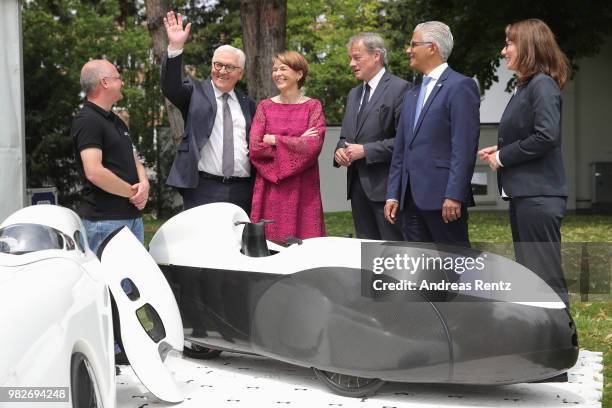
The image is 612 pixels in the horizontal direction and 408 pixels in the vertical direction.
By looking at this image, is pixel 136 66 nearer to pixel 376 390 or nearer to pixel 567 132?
pixel 567 132

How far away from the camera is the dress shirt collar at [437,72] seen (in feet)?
17.5

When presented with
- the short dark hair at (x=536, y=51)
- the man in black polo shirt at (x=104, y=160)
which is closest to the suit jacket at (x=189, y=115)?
the man in black polo shirt at (x=104, y=160)

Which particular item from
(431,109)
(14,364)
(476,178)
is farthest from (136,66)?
(14,364)

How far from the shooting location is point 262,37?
11.2 m

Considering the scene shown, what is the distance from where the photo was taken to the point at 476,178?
71.4 feet

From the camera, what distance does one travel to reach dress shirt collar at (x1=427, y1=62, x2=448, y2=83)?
5.32 metres

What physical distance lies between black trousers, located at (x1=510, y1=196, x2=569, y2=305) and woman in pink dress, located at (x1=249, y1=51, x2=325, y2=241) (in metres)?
1.45

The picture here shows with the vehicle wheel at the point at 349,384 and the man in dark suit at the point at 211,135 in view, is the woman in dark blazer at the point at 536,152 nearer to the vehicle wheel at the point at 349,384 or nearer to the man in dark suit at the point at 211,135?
the vehicle wheel at the point at 349,384

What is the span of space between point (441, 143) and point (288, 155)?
41.5 inches

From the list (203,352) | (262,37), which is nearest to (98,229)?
(203,352)

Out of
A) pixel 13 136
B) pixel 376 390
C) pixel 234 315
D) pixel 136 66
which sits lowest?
pixel 376 390

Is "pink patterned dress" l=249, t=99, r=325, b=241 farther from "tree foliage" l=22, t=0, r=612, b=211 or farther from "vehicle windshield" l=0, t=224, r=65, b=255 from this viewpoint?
"tree foliage" l=22, t=0, r=612, b=211

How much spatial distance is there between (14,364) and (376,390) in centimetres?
214

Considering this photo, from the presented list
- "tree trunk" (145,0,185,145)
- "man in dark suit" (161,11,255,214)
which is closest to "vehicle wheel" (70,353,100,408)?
"man in dark suit" (161,11,255,214)
